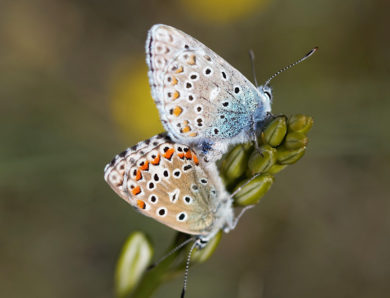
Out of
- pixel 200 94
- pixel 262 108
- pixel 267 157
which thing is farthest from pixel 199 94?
pixel 267 157

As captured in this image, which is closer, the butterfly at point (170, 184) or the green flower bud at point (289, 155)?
the green flower bud at point (289, 155)

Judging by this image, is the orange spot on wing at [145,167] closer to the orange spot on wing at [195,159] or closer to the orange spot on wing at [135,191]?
the orange spot on wing at [135,191]

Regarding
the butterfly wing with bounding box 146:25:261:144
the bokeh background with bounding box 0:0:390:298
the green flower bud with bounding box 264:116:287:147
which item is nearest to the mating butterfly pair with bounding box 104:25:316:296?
the butterfly wing with bounding box 146:25:261:144

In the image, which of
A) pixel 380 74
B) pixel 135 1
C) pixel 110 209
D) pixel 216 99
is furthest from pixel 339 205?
pixel 135 1

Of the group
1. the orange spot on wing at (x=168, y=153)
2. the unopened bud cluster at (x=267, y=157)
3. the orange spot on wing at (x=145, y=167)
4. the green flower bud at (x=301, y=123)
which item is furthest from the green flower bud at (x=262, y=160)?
the orange spot on wing at (x=145, y=167)

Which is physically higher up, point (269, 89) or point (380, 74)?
point (269, 89)

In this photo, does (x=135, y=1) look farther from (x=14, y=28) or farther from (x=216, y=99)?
(x=216, y=99)

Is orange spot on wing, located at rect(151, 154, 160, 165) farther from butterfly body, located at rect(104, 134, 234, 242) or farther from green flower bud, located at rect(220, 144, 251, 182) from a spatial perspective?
green flower bud, located at rect(220, 144, 251, 182)
